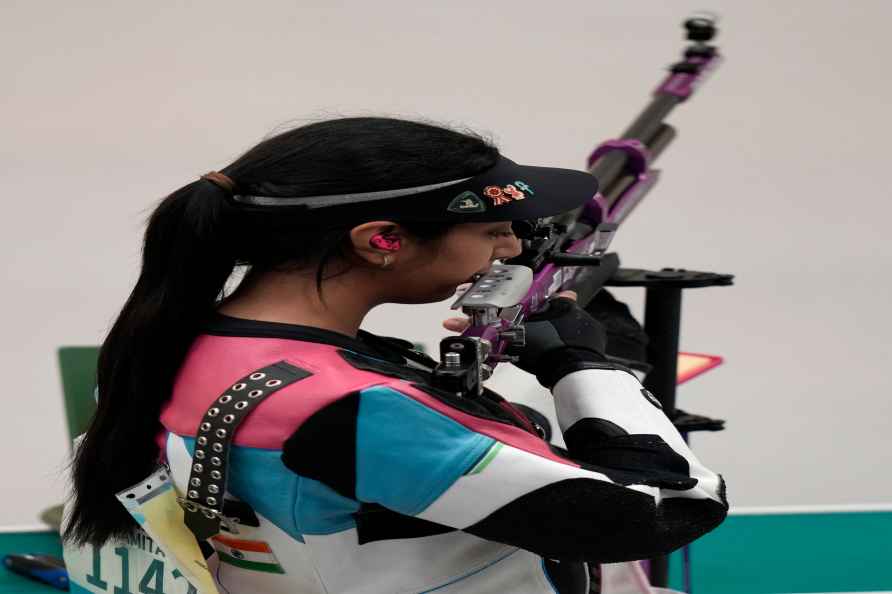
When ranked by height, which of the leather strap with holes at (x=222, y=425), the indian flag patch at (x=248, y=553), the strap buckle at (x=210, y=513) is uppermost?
the leather strap with holes at (x=222, y=425)

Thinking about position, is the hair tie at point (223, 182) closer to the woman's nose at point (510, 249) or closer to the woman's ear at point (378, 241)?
the woman's ear at point (378, 241)

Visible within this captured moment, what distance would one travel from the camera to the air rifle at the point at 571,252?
893 mm

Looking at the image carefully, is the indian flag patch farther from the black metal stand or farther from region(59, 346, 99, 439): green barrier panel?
region(59, 346, 99, 439): green barrier panel

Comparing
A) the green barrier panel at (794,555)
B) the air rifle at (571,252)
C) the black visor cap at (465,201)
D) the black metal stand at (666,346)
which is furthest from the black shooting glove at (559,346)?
the green barrier panel at (794,555)

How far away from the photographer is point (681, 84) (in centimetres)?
161

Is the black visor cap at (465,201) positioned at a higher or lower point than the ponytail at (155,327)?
higher

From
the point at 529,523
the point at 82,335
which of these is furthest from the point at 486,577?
the point at 82,335

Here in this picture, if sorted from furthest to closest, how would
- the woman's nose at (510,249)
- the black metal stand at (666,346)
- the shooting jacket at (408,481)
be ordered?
the black metal stand at (666,346)
the woman's nose at (510,249)
the shooting jacket at (408,481)

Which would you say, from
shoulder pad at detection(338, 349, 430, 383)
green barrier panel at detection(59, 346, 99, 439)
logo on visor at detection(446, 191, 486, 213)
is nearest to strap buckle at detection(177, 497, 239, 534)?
shoulder pad at detection(338, 349, 430, 383)

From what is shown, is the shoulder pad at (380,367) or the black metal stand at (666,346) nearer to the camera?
the shoulder pad at (380,367)

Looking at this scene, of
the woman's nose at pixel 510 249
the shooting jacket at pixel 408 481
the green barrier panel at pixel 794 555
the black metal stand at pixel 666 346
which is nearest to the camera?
the shooting jacket at pixel 408 481

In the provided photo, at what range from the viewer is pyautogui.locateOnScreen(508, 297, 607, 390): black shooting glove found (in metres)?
1.01

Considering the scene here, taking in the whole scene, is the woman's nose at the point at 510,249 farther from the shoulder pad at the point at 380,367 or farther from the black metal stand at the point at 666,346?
the black metal stand at the point at 666,346

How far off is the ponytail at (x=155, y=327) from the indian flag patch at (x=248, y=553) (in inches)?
2.9
